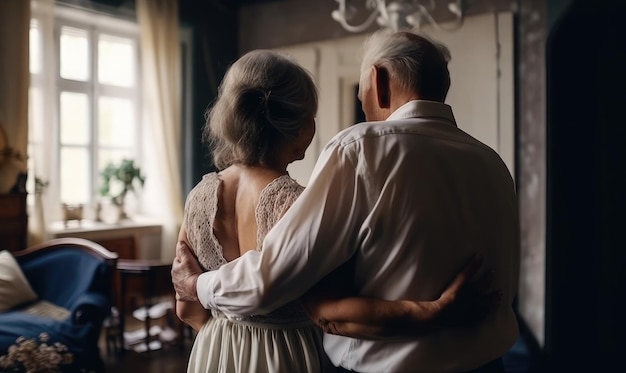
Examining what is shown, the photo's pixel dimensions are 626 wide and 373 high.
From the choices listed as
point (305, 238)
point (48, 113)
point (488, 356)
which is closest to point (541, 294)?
point (488, 356)

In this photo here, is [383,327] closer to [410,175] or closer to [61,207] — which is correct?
[410,175]

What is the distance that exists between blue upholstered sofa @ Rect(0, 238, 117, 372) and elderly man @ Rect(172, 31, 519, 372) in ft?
8.69

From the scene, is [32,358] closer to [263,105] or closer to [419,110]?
[263,105]

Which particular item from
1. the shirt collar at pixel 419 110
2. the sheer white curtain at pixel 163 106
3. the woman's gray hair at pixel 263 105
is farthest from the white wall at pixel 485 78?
the shirt collar at pixel 419 110

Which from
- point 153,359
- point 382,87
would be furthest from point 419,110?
point 153,359

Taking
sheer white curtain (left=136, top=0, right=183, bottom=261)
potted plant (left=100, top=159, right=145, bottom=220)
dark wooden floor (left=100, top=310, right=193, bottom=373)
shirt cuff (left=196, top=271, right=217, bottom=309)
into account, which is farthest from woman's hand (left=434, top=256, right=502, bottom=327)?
sheer white curtain (left=136, top=0, right=183, bottom=261)

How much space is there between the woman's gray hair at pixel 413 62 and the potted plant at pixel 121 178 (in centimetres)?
434

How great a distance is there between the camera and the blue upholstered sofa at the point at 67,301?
11.7ft

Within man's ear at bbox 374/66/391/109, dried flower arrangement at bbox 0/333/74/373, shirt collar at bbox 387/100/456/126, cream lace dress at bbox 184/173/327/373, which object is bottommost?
dried flower arrangement at bbox 0/333/74/373

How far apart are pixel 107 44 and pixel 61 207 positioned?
5.01ft

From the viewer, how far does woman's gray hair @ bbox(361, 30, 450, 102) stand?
4.01 ft

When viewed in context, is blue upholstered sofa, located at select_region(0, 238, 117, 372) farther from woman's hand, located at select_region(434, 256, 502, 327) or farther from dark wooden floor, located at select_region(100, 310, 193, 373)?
woman's hand, located at select_region(434, 256, 502, 327)

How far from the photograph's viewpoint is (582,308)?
3.89m

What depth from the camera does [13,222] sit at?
13.9 feet
